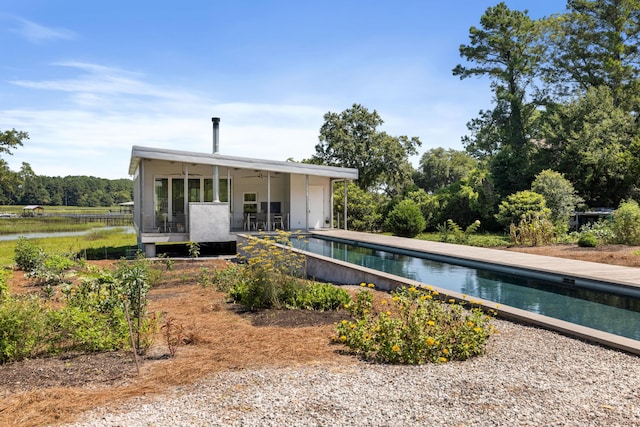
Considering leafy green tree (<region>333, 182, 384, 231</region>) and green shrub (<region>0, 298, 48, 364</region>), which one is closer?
green shrub (<region>0, 298, 48, 364</region>)

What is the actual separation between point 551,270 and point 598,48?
24551 mm

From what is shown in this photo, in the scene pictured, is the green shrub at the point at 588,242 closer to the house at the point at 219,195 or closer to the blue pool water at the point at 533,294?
the blue pool water at the point at 533,294

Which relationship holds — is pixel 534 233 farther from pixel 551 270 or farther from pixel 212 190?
pixel 212 190

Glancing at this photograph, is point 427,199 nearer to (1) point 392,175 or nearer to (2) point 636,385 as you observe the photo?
(1) point 392,175

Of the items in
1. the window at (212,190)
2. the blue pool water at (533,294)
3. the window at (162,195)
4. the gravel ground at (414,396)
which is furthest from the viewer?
the window at (212,190)

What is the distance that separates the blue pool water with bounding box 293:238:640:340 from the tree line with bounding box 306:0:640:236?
9.62 m

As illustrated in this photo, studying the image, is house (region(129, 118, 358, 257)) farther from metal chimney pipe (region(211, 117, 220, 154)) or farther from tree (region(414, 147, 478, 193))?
tree (region(414, 147, 478, 193))

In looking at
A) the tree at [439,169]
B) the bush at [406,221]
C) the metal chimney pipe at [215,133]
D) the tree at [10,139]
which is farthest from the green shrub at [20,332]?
the tree at [10,139]

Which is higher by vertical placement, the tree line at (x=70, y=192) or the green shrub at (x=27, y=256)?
the tree line at (x=70, y=192)

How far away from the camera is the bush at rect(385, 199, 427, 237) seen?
20811mm

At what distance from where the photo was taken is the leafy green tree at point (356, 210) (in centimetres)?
2436

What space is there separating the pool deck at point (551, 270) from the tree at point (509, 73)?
1221 centimetres

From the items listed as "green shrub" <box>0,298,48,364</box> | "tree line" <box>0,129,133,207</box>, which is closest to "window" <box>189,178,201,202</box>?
"green shrub" <box>0,298,48,364</box>

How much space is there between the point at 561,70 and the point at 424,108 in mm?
8765
